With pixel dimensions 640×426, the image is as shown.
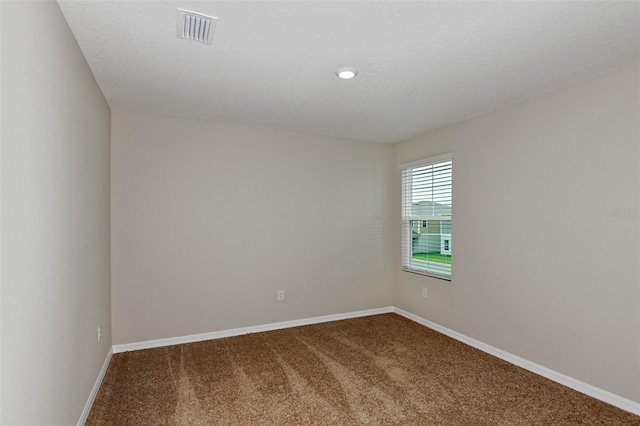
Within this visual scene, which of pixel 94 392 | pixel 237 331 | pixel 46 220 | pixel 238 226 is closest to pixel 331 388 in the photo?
pixel 237 331

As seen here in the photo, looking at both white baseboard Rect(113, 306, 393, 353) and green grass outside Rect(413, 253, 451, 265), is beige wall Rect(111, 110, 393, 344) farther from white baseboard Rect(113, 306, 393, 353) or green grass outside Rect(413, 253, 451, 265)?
green grass outside Rect(413, 253, 451, 265)

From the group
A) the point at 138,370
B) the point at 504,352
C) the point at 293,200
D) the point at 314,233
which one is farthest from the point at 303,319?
the point at 504,352

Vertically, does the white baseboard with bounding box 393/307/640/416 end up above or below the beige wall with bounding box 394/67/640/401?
below

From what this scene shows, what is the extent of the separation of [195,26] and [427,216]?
3357 mm

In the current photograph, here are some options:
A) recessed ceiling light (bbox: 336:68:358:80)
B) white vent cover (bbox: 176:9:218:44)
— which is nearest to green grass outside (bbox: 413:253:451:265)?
recessed ceiling light (bbox: 336:68:358:80)

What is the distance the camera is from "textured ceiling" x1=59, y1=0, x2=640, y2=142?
6.14ft

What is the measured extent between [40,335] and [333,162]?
11.7 ft

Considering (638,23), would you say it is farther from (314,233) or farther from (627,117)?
(314,233)

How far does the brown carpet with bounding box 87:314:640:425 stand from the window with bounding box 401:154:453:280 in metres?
0.97

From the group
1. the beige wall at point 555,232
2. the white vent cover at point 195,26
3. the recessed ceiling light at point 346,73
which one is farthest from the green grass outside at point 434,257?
the white vent cover at point 195,26

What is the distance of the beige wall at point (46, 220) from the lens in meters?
1.27

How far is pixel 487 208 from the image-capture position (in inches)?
141

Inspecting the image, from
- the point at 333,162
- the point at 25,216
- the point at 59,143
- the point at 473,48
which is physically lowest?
the point at 25,216

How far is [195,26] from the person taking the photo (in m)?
2.00
